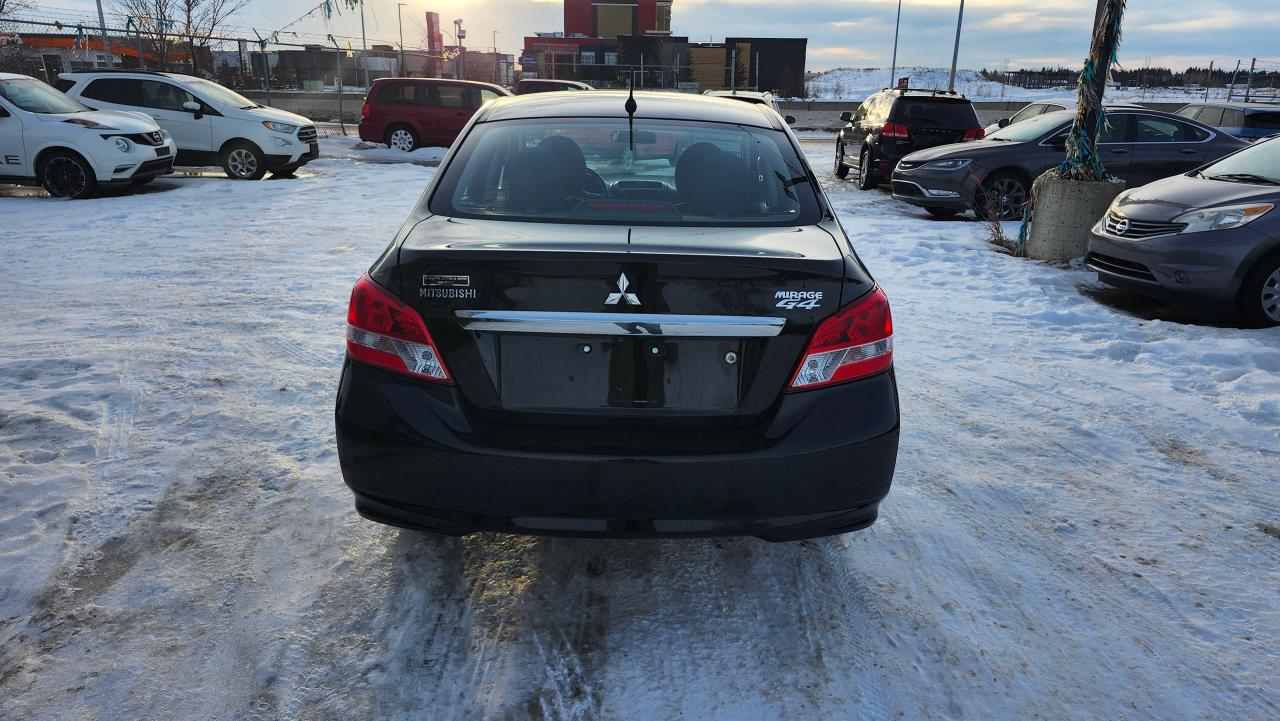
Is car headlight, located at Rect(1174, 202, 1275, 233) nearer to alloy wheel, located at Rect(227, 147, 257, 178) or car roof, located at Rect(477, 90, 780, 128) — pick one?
car roof, located at Rect(477, 90, 780, 128)

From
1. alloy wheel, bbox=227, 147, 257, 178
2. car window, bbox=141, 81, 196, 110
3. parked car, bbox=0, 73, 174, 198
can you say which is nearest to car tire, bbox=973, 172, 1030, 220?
alloy wheel, bbox=227, 147, 257, 178

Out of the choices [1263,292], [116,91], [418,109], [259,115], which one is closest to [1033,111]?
[1263,292]

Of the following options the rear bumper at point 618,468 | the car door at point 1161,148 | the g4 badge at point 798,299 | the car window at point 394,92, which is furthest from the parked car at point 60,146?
the car door at point 1161,148

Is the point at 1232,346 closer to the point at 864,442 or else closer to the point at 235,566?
the point at 864,442

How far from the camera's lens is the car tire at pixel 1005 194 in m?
11.4

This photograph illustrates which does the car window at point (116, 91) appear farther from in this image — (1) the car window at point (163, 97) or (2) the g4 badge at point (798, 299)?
(2) the g4 badge at point (798, 299)

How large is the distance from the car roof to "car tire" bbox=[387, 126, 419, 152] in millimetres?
16863

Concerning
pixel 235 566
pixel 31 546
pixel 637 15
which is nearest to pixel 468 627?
pixel 235 566

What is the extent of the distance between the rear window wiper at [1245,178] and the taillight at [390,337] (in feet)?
23.6

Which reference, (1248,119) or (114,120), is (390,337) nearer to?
(114,120)

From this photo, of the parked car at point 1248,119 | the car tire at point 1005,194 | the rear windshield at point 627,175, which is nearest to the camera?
the rear windshield at point 627,175

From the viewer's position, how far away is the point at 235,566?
123 inches

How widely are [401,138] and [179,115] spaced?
5737mm

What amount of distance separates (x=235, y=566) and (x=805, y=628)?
2039 mm
